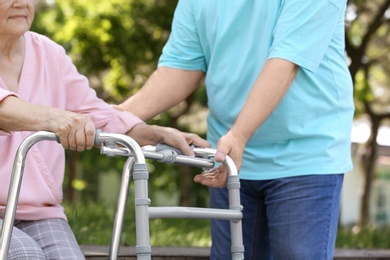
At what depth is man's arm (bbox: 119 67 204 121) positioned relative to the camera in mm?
4016

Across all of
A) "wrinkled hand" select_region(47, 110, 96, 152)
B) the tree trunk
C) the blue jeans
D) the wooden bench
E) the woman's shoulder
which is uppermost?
the woman's shoulder

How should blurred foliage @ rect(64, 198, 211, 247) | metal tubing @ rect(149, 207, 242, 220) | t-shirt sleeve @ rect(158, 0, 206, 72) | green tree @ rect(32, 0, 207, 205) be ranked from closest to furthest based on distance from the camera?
metal tubing @ rect(149, 207, 242, 220) < t-shirt sleeve @ rect(158, 0, 206, 72) < blurred foliage @ rect(64, 198, 211, 247) < green tree @ rect(32, 0, 207, 205)

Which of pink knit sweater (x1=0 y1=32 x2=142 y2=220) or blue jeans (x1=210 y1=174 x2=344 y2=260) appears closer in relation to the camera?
pink knit sweater (x1=0 y1=32 x2=142 y2=220)

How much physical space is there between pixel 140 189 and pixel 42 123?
40 cm

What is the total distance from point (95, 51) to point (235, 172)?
13254 millimetres

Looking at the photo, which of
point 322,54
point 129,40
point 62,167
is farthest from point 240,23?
point 129,40

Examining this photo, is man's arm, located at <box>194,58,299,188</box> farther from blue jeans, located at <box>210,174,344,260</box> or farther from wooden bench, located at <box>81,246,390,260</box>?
wooden bench, located at <box>81,246,390,260</box>

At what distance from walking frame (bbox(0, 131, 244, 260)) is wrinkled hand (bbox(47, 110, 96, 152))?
2 cm

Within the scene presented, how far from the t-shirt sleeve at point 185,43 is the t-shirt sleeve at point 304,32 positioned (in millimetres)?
480

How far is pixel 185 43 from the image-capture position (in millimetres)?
4055

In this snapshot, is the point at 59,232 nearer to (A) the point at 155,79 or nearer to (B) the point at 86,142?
(B) the point at 86,142

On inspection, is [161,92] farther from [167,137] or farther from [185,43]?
[167,137]

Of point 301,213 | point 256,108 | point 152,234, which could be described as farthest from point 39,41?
point 152,234

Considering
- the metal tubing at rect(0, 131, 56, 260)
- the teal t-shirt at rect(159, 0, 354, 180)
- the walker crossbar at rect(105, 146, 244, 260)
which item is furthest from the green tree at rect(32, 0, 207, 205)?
the metal tubing at rect(0, 131, 56, 260)
